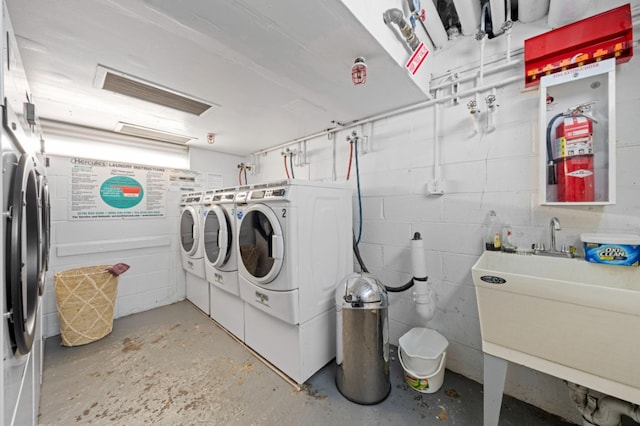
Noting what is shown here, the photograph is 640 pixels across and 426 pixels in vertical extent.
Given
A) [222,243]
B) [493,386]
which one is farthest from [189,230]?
[493,386]

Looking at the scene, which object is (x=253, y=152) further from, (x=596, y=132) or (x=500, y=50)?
(x=596, y=132)

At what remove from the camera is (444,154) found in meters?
1.94

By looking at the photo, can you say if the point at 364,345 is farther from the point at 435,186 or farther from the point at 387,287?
the point at 435,186

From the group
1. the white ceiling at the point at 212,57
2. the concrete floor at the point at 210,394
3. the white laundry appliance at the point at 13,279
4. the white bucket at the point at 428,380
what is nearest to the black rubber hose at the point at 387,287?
the white bucket at the point at 428,380

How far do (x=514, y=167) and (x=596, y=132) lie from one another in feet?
1.32

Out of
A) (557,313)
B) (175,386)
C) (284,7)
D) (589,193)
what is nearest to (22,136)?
(284,7)

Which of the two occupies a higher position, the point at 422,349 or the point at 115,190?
the point at 115,190

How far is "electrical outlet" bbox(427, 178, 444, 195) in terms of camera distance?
1.91m

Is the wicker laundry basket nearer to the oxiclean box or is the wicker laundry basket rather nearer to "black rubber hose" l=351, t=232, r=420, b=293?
"black rubber hose" l=351, t=232, r=420, b=293

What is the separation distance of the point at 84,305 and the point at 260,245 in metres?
1.92

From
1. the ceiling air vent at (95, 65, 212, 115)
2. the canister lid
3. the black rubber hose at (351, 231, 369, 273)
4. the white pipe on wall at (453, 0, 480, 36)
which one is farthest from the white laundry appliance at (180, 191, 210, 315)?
the white pipe on wall at (453, 0, 480, 36)

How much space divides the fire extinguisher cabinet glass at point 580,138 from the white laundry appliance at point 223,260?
7.84 feet

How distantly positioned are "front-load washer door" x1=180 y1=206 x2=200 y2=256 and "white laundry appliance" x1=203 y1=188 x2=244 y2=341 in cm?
20

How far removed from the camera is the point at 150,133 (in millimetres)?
2840
